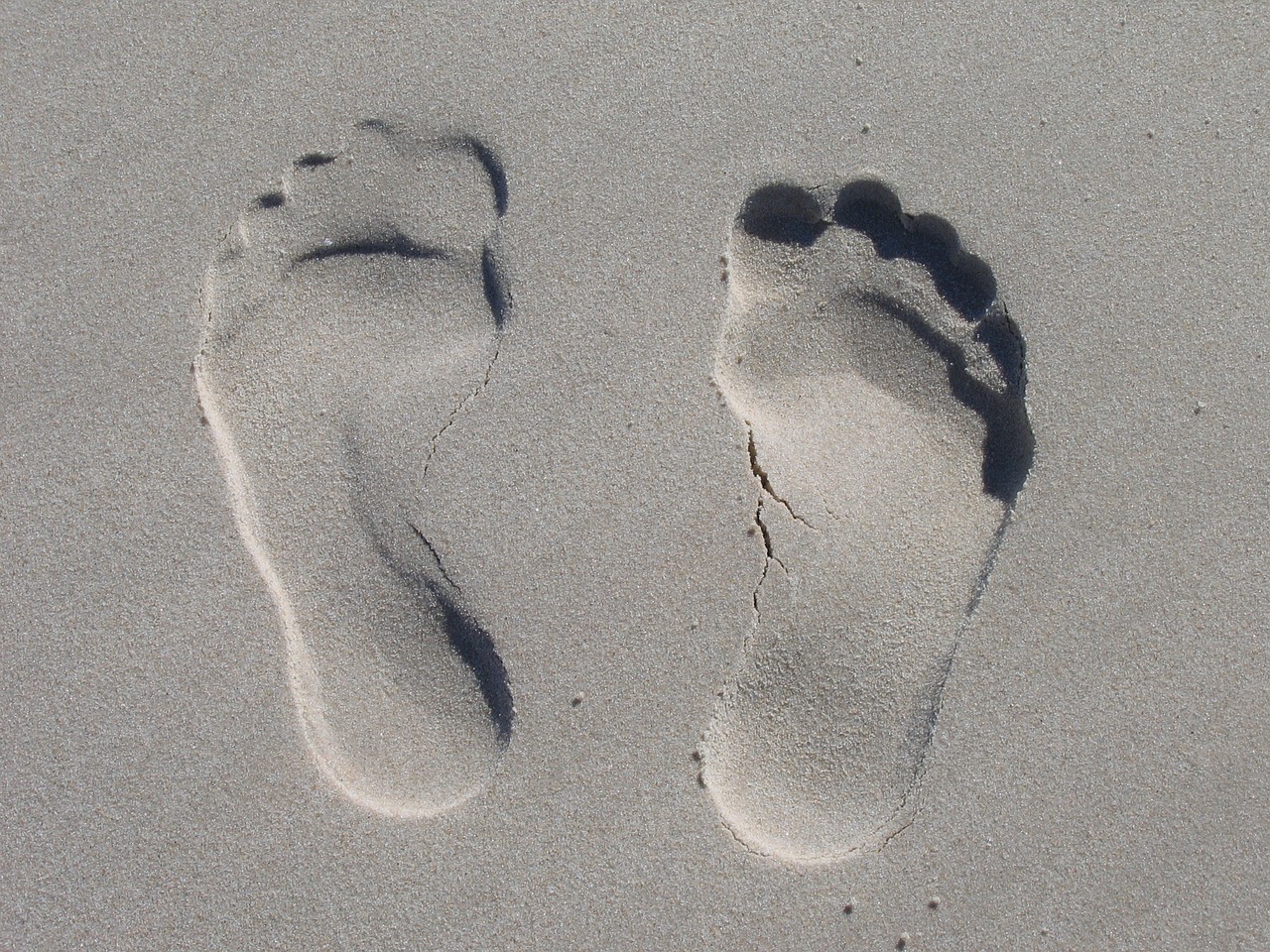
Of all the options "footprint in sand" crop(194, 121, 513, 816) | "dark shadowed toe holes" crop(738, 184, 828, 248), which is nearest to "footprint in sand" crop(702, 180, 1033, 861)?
"dark shadowed toe holes" crop(738, 184, 828, 248)

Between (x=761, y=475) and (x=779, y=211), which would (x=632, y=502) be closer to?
(x=761, y=475)

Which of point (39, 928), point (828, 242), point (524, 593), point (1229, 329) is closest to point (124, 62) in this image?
point (524, 593)

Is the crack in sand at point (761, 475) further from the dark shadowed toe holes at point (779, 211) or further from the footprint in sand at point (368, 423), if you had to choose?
the footprint in sand at point (368, 423)

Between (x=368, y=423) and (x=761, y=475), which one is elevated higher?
(x=368, y=423)

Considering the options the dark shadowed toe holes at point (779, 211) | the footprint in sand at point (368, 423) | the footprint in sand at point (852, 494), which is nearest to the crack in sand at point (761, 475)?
the footprint in sand at point (852, 494)

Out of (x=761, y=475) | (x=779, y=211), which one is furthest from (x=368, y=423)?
(x=779, y=211)
